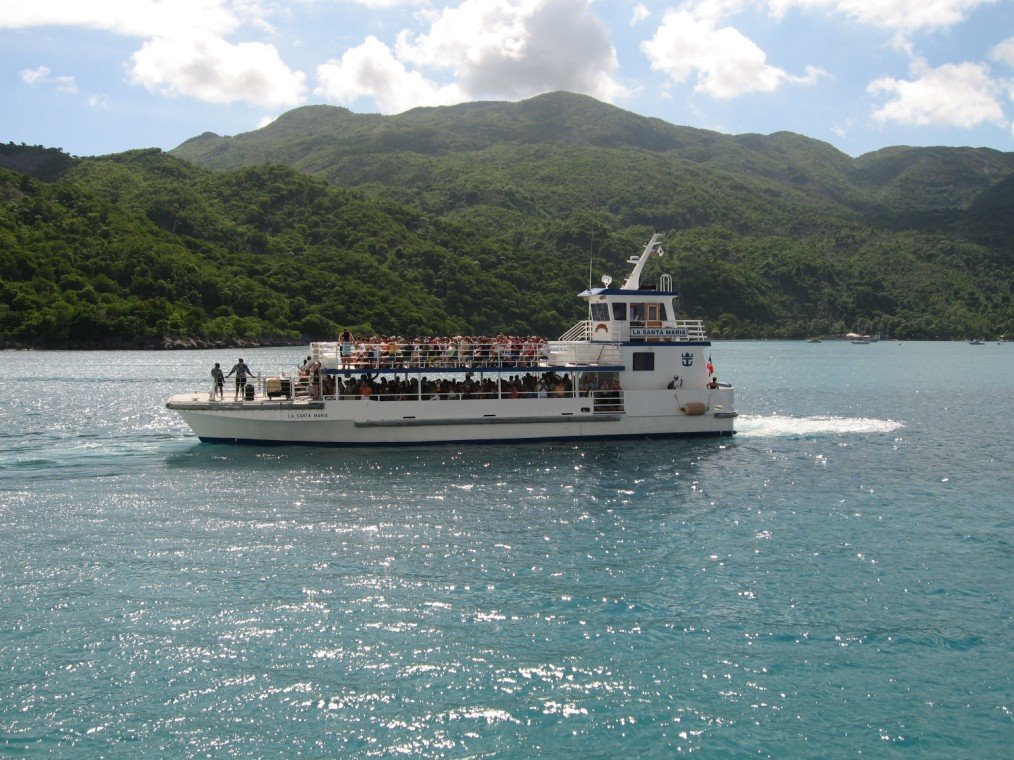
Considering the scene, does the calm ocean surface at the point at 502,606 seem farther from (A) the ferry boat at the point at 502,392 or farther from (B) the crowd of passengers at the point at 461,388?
(B) the crowd of passengers at the point at 461,388

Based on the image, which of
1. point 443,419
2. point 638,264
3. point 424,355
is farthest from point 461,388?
point 638,264

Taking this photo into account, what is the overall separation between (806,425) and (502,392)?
1691 cm

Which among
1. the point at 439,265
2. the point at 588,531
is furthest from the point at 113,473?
the point at 439,265

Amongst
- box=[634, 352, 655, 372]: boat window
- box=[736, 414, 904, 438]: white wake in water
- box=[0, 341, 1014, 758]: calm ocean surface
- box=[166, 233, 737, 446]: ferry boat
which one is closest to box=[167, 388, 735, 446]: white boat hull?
box=[166, 233, 737, 446]: ferry boat

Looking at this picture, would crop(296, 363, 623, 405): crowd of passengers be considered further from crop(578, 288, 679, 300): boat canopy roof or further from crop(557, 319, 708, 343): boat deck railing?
crop(578, 288, 679, 300): boat canopy roof

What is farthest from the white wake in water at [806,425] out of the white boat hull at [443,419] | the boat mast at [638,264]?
the boat mast at [638,264]

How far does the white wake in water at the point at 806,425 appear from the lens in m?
39.5

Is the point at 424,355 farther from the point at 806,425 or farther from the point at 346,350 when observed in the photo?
the point at 806,425

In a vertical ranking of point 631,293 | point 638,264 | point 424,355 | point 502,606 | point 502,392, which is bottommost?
point 502,606

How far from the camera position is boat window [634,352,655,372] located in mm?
35562

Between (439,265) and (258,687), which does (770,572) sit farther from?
(439,265)

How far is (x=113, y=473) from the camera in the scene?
1120 inches

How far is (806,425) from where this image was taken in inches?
1677

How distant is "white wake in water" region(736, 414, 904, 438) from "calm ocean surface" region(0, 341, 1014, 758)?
7.91 m
